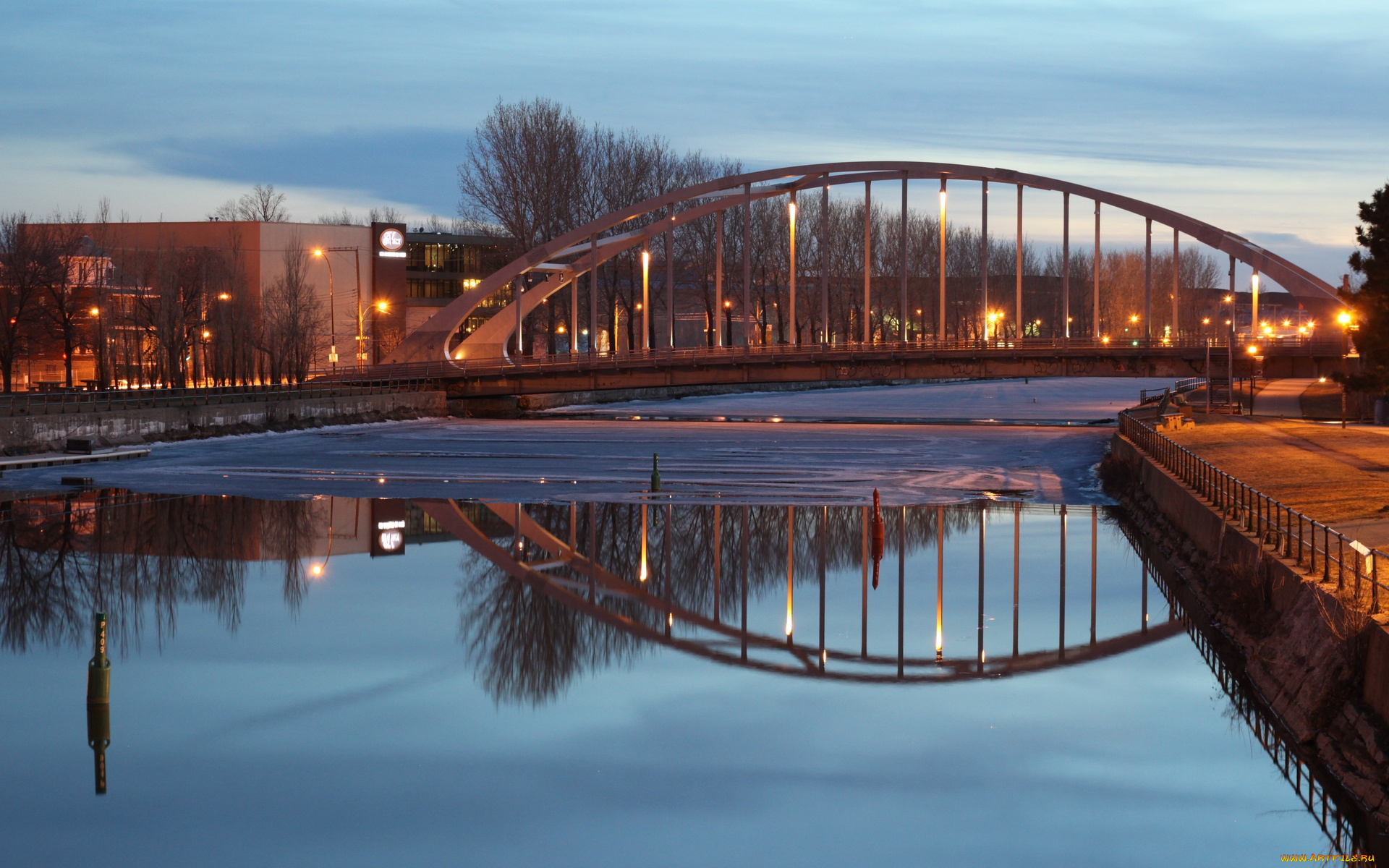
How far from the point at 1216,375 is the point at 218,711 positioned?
68.4 m

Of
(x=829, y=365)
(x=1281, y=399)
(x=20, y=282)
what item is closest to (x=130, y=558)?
(x=829, y=365)

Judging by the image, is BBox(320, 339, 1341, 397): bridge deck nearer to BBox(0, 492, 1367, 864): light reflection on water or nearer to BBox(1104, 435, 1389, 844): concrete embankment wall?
BBox(0, 492, 1367, 864): light reflection on water

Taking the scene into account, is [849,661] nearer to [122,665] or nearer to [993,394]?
[122,665]

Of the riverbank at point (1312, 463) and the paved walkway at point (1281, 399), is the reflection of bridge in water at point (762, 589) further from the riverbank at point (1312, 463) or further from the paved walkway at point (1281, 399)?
the paved walkway at point (1281, 399)

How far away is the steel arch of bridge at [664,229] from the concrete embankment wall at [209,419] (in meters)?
5.38

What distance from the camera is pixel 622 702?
16.1 m

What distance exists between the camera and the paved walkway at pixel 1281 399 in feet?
215

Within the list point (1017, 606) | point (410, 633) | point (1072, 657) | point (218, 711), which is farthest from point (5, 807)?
point (1017, 606)

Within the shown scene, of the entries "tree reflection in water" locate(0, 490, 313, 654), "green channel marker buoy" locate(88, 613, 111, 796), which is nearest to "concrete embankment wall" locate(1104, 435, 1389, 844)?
"green channel marker buoy" locate(88, 613, 111, 796)

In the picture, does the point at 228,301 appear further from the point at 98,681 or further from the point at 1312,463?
A: the point at 98,681

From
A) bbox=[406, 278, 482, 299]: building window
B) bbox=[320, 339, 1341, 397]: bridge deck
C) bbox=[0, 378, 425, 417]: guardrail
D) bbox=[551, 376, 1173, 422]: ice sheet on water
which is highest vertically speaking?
bbox=[406, 278, 482, 299]: building window

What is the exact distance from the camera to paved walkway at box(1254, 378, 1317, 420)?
65562 millimetres

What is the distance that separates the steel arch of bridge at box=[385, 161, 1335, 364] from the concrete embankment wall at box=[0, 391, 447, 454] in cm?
538

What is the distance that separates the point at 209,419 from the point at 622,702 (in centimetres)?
4431
